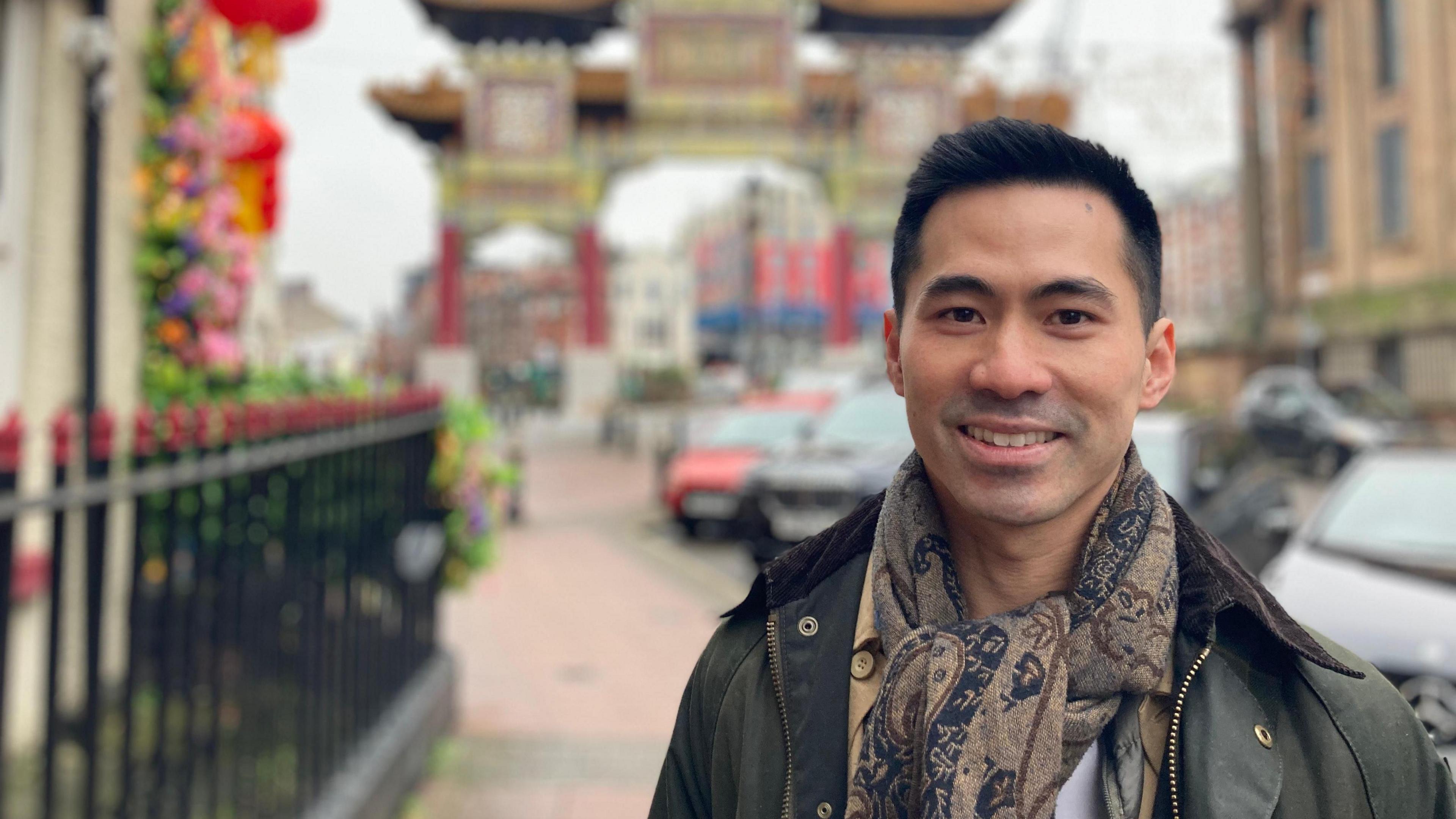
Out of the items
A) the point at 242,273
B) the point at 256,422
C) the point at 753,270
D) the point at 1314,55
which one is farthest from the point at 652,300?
the point at 256,422

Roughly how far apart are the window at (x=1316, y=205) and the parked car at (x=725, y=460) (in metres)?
26.7

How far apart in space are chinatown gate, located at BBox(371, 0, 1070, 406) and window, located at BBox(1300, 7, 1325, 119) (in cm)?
1032

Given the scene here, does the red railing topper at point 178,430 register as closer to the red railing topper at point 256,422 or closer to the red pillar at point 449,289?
the red railing topper at point 256,422

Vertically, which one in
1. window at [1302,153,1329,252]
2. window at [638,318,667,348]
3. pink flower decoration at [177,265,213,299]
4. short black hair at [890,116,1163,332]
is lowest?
short black hair at [890,116,1163,332]

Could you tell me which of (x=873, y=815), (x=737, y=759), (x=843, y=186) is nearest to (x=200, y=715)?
(x=737, y=759)

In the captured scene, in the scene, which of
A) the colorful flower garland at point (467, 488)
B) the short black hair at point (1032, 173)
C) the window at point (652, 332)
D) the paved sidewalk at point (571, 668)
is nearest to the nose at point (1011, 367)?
the short black hair at point (1032, 173)

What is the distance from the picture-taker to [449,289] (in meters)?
28.7

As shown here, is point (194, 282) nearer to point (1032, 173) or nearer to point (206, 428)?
point (206, 428)

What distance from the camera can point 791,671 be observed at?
138 centimetres

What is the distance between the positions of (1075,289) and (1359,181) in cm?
3582

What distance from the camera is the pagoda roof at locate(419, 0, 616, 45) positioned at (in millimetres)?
27078

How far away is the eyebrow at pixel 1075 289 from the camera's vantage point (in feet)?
4.34

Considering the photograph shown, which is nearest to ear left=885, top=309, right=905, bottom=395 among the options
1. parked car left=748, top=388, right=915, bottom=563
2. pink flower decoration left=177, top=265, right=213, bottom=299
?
pink flower decoration left=177, top=265, right=213, bottom=299

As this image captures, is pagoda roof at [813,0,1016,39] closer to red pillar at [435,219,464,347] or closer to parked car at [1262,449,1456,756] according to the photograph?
red pillar at [435,219,464,347]
